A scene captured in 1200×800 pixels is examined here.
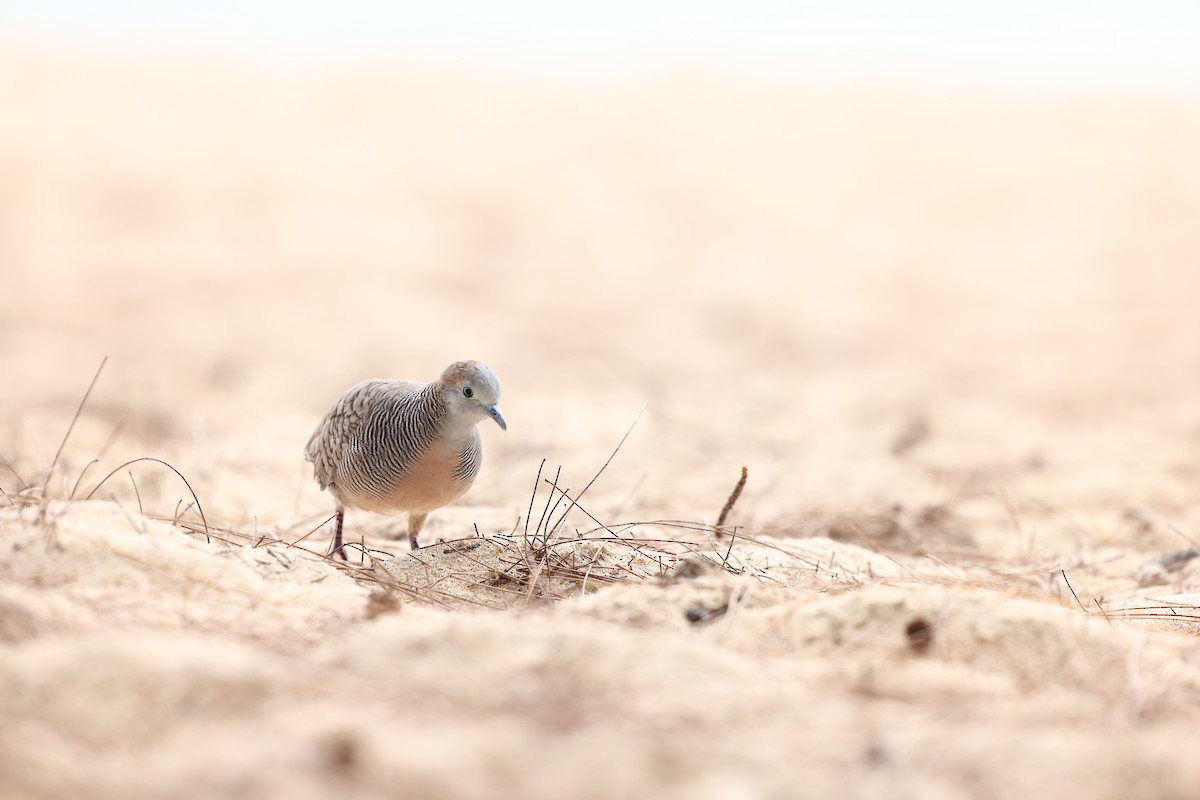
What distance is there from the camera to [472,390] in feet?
11.4

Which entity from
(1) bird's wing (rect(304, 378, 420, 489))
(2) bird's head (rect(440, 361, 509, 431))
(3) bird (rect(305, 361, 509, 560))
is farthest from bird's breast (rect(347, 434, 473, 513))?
(1) bird's wing (rect(304, 378, 420, 489))

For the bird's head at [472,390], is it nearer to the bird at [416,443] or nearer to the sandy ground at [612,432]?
the bird at [416,443]

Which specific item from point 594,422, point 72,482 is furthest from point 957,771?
point 594,422

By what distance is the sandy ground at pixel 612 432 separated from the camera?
1.76 meters

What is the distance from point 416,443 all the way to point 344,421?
0.54m

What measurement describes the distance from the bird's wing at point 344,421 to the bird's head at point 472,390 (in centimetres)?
39

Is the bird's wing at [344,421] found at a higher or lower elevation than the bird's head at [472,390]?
lower

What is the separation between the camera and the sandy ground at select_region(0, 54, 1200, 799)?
176 centimetres

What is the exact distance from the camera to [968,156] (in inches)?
719

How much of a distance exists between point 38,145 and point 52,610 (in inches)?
626

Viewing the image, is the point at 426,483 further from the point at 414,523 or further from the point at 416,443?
the point at 414,523

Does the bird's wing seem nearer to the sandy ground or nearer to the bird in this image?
the bird

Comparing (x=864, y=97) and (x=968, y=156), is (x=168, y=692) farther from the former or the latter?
(x=864, y=97)

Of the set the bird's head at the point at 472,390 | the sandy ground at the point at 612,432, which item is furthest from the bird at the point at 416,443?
the sandy ground at the point at 612,432
